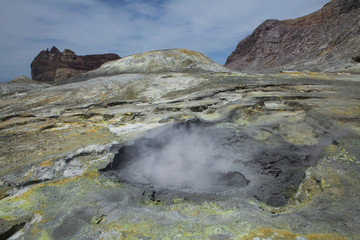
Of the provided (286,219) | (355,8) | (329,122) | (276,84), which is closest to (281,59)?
(355,8)

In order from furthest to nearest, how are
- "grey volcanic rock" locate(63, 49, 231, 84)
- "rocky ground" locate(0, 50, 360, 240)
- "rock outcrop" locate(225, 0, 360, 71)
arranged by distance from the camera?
"rock outcrop" locate(225, 0, 360, 71) < "grey volcanic rock" locate(63, 49, 231, 84) < "rocky ground" locate(0, 50, 360, 240)

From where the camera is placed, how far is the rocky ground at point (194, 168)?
7.59 ft

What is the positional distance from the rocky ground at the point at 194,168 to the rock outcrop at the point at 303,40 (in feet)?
75.5

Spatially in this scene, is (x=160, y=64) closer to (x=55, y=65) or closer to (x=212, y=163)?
(x=212, y=163)

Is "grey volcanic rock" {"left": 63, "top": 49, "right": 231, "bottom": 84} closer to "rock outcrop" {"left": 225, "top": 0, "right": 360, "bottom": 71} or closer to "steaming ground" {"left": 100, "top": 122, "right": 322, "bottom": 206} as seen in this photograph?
"steaming ground" {"left": 100, "top": 122, "right": 322, "bottom": 206}

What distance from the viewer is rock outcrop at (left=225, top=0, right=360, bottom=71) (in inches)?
1123

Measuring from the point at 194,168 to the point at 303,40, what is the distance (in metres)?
46.0

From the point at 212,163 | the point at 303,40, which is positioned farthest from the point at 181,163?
the point at 303,40

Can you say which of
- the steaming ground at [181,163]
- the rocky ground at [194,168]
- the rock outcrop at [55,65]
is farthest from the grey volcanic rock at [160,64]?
the rock outcrop at [55,65]

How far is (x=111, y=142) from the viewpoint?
14.6ft

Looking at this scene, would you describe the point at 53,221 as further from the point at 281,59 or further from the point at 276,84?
the point at 281,59

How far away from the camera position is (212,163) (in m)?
4.47

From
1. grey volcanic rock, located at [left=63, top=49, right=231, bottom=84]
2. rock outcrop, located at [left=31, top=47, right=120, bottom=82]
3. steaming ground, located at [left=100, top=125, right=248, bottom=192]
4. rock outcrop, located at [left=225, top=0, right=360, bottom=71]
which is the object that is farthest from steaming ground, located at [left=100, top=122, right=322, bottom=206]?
rock outcrop, located at [left=31, top=47, right=120, bottom=82]

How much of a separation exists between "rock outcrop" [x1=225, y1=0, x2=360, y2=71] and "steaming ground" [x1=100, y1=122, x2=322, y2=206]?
80.3ft
